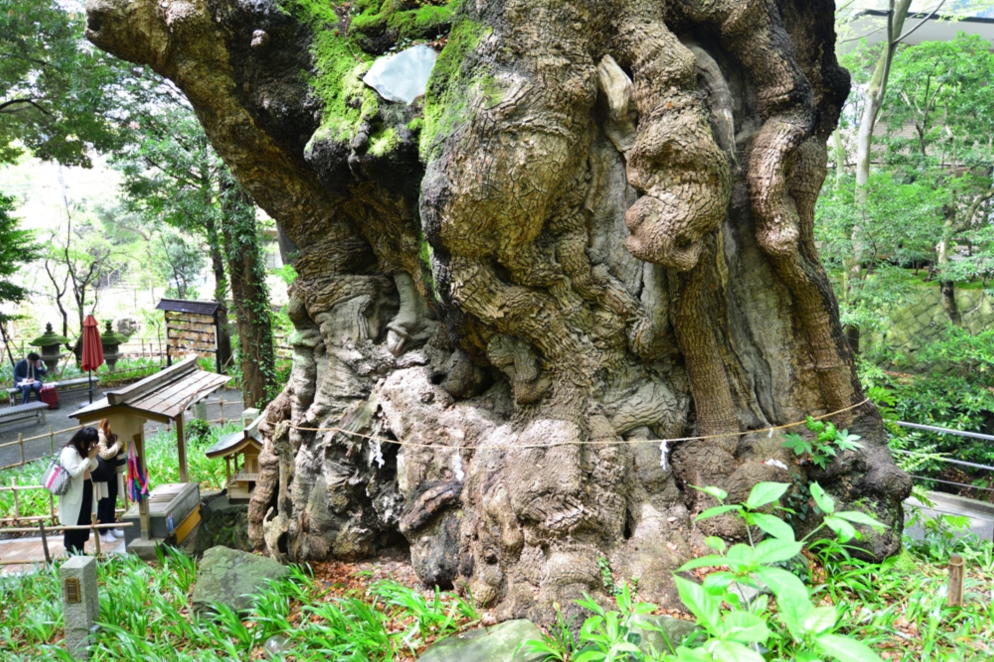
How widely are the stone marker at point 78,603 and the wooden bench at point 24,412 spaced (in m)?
11.1

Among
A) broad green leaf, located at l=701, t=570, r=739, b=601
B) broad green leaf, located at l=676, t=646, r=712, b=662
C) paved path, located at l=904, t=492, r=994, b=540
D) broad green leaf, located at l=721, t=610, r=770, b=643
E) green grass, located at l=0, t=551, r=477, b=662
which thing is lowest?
paved path, located at l=904, t=492, r=994, b=540

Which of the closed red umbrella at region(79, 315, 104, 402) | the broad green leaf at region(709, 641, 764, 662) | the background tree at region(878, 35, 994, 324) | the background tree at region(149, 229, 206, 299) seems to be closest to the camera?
the broad green leaf at region(709, 641, 764, 662)

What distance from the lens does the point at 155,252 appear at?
25.0 m

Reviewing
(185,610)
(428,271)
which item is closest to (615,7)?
(428,271)

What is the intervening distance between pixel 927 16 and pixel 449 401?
Result: 1182 cm

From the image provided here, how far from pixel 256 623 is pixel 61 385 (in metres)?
14.7

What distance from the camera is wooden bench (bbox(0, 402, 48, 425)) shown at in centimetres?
1287

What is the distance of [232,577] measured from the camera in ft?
15.0

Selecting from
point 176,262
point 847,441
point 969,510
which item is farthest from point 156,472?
point 176,262

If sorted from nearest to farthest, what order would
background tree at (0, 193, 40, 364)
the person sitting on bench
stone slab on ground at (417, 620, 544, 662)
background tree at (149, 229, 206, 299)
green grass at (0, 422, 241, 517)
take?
1. stone slab on ground at (417, 620, 544, 662)
2. green grass at (0, 422, 241, 517)
3. background tree at (0, 193, 40, 364)
4. the person sitting on bench
5. background tree at (149, 229, 206, 299)

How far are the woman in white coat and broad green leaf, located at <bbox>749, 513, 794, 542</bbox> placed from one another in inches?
250

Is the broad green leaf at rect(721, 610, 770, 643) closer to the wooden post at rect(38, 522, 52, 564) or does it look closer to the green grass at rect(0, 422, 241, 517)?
the wooden post at rect(38, 522, 52, 564)

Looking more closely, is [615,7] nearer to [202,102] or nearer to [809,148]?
[809,148]

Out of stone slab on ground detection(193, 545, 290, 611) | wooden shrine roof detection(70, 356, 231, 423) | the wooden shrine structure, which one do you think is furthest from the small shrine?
stone slab on ground detection(193, 545, 290, 611)
